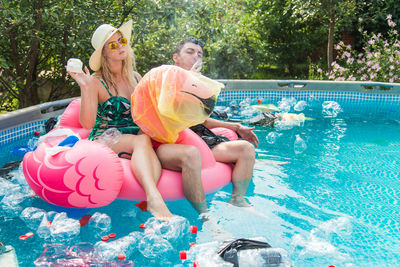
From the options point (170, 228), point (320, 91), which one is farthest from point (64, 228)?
point (320, 91)

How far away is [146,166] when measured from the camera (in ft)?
8.86

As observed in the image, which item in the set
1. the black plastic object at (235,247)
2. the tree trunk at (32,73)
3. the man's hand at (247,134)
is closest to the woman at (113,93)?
the black plastic object at (235,247)

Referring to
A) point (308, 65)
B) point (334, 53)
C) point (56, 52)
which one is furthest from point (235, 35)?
point (56, 52)

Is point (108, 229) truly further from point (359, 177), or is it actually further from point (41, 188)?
point (359, 177)

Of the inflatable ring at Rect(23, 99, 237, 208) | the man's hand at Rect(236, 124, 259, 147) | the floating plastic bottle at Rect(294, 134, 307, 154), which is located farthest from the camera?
the floating plastic bottle at Rect(294, 134, 307, 154)

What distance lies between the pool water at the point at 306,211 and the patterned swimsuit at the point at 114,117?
1.91ft

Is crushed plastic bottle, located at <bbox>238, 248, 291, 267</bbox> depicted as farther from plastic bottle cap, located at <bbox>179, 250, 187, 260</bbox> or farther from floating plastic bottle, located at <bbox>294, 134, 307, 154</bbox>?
floating plastic bottle, located at <bbox>294, 134, 307, 154</bbox>

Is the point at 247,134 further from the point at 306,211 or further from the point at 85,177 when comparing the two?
the point at 85,177

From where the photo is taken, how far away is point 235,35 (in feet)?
29.7

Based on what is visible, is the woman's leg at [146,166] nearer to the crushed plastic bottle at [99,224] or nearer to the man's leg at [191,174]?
the man's leg at [191,174]

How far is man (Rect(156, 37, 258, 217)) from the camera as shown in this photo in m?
2.70

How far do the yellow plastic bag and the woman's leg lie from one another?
12cm

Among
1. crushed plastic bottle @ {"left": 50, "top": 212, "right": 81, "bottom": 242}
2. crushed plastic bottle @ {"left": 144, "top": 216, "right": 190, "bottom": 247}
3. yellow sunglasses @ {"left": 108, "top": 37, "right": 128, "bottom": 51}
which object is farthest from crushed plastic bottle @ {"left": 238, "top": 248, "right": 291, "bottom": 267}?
yellow sunglasses @ {"left": 108, "top": 37, "right": 128, "bottom": 51}

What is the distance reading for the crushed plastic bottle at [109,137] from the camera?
299 centimetres
